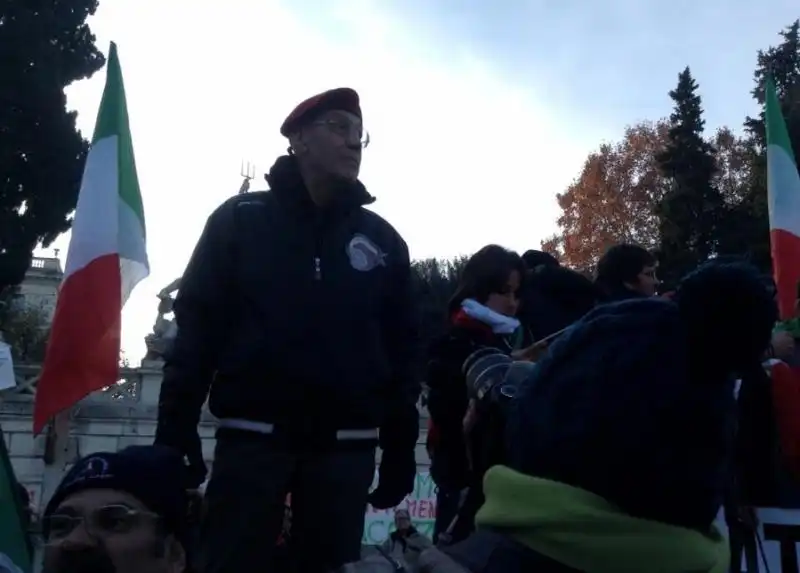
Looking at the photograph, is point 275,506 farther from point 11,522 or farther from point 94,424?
point 94,424

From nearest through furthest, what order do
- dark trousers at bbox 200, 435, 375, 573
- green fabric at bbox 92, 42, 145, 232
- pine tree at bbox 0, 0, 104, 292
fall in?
1. dark trousers at bbox 200, 435, 375, 573
2. green fabric at bbox 92, 42, 145, 232
3. pine tree at bbox 0, 0, 104, 292

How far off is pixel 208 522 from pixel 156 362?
1825cm

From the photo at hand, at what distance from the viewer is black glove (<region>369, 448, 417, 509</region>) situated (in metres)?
3.37

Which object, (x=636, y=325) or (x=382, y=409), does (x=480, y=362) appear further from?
(x=636, y=325)

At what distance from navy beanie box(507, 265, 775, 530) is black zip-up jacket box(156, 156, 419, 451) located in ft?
6.05

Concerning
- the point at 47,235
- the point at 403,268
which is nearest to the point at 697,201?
the point at 47,235

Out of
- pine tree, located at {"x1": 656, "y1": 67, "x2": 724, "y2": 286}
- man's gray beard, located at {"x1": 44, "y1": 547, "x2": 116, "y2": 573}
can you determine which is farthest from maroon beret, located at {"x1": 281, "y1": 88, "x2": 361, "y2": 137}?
pine tree, located at {"x1": 656, "y1": 67, "x2": 724, "y2": 286}

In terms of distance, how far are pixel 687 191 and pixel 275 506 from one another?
3457 centimetres

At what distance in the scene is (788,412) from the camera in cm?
441

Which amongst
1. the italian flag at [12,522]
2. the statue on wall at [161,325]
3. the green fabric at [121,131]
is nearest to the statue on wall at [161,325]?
the statue on wall at [161,325]

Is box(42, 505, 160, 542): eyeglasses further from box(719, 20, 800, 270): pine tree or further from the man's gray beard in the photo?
box(719, 20, 800, 270): pine tree

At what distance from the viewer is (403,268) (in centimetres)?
354

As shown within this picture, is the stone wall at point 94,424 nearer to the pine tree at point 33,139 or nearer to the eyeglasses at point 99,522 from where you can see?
the pine tree at point 33,139

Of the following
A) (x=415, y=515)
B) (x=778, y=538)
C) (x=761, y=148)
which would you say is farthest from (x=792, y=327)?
(x=761, y=148)
